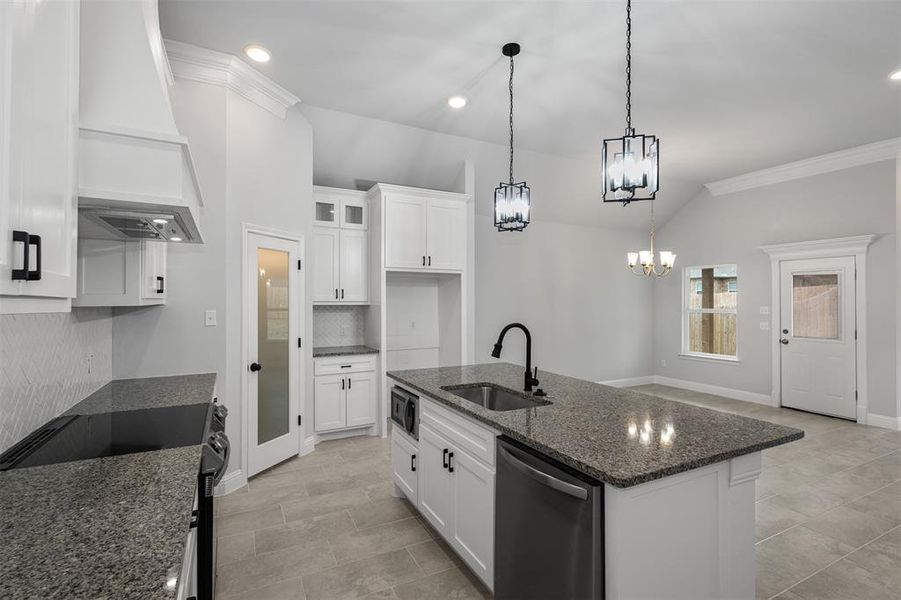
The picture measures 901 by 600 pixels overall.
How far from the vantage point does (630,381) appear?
24.1 ft

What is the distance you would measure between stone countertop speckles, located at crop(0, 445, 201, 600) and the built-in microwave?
1408mm

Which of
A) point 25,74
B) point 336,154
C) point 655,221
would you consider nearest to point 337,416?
point 336,154

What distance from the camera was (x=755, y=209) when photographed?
619 cm

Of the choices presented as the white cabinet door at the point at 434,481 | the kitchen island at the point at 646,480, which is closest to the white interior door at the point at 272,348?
the white cabinet door at the point at 434,481

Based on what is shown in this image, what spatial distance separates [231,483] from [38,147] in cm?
294

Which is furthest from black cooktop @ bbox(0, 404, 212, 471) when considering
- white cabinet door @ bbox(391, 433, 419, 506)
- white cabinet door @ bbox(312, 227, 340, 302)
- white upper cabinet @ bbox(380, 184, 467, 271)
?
white upper cabinet @ bbox(380, 184, 467, 271)

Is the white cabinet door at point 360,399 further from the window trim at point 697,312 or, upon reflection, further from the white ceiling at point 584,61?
the window trim at point 697,312

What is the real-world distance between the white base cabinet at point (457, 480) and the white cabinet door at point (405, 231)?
7.50ft

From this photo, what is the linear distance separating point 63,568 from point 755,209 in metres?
7.59

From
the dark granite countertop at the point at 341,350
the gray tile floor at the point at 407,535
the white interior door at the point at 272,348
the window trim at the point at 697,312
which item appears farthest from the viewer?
the window trim at the point at 697,312

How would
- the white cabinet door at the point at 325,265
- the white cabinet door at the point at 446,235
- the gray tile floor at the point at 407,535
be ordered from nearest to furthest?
the gray tile floor at the point at 407,535 < the white cabinet door at the point at 325,265 < the white cabinet door at the point at 446,235

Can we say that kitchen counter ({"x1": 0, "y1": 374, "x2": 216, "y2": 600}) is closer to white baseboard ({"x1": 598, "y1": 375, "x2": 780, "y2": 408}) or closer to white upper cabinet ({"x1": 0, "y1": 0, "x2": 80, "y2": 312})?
white upper cabinet ({"x1": 0, "y1": 0, "x2": 80, "y2": 312})

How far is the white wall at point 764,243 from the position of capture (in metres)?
5.00

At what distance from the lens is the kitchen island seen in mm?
1394
